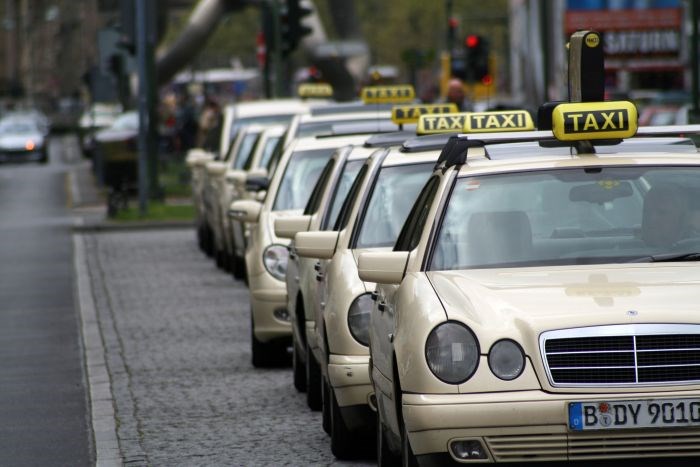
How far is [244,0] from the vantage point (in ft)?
154

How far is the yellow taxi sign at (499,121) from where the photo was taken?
1021 cm

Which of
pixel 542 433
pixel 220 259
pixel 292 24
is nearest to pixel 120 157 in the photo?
pixel 292 24

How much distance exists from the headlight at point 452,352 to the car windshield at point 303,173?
8.36 metres

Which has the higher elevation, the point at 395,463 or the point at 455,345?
the point at 455,345

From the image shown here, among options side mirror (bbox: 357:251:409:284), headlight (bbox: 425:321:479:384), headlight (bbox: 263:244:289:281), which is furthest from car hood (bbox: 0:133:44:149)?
headlight (bbox: 425:321:479:384)

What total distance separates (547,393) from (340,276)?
2879 millimetres

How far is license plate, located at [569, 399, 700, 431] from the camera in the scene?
6520mm

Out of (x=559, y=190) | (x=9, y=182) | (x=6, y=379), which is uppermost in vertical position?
(x=559, y=190)

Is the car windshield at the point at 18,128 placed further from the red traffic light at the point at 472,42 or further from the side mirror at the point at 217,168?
the side mirror at the point at 217,168

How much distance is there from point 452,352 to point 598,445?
589mm

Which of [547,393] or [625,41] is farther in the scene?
[625,41]

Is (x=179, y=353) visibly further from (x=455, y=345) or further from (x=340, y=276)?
(x=455, y=345)

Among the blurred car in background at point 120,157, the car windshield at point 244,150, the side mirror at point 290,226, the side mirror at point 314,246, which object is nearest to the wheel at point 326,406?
the side mirror at point 314,246

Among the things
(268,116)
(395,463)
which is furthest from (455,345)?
(268,116)
